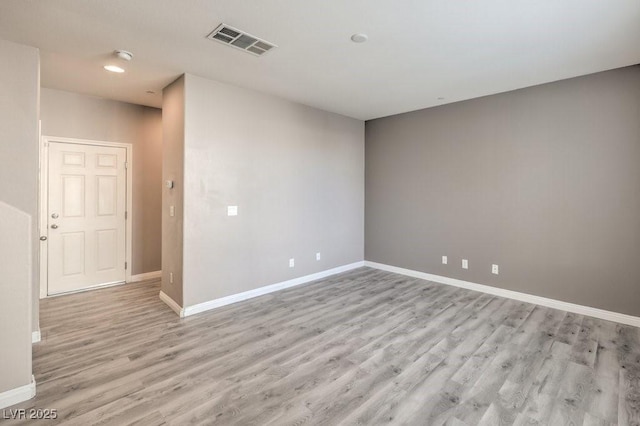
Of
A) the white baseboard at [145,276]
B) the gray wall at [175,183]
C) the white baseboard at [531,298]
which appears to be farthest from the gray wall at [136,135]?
the white baseboard at [531,298]

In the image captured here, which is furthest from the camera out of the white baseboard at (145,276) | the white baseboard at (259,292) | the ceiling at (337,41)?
the white baseboard at (145,276)

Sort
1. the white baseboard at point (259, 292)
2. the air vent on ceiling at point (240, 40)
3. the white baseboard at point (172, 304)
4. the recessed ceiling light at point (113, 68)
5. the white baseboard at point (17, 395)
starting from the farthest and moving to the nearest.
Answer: the white baseboard at point (259, 292), the white baseboard at point (172, 304), the recessed ceiling light at point (113, 68), the air vent on ceiling at point (240, 40), the white baseboard at point (17, 395)

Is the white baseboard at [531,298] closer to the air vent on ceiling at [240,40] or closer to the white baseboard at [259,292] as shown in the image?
the white baseboard at [259,292]

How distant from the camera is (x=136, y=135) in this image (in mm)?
4953

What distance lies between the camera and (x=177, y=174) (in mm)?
3785

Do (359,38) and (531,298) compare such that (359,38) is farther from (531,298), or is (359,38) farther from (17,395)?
(531,298)

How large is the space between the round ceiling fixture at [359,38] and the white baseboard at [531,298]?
147 inches

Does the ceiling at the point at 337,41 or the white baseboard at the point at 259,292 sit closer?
the ceiling at the point at 337,41

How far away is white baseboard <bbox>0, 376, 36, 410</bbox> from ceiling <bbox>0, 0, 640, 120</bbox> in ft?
8.93

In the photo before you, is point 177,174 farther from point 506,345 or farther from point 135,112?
point 506,345

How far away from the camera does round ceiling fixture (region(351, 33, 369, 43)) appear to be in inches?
107

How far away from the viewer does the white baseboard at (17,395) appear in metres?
2.05

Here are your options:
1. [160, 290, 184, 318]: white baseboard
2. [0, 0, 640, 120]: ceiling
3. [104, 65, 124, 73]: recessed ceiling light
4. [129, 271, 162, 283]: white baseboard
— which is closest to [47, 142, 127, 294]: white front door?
[129, 271, 162, 283]: white baseboard

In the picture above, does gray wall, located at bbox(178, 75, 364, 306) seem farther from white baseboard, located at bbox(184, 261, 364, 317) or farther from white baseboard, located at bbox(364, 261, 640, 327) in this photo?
white baseboard, located at bbox(364, 261, 640, 327)
